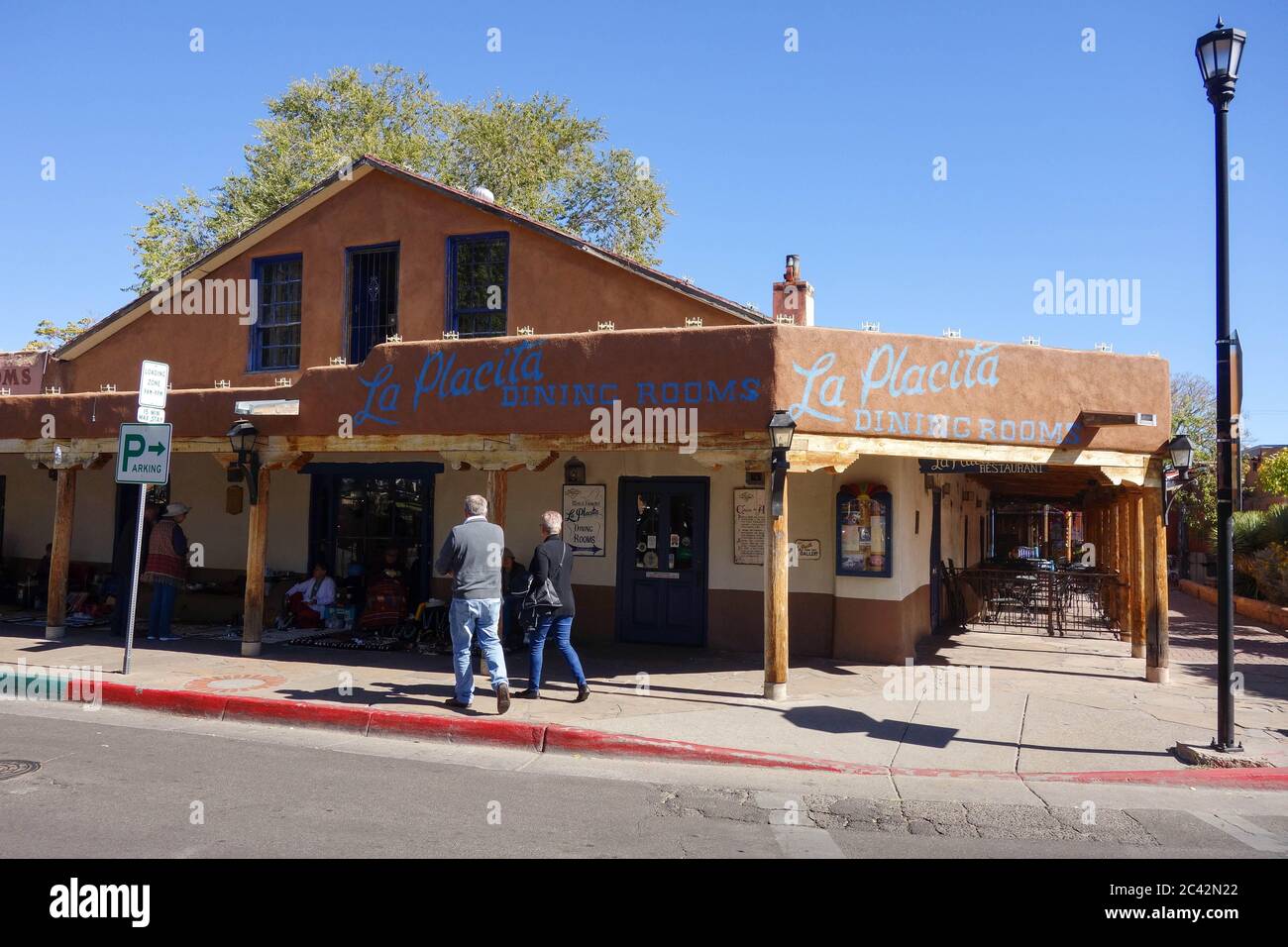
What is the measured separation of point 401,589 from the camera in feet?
43.5

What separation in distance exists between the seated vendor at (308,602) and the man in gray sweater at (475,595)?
18.8ft

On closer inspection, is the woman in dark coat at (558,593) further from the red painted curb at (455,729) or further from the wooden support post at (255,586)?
the wooden support post at (255,586)

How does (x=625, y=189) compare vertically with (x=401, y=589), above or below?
above

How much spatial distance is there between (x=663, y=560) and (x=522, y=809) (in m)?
6.65

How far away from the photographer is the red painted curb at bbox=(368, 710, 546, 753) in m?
7.95

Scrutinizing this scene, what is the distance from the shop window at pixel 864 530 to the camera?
11.2 metres

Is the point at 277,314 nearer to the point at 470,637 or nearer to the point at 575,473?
the point at 575,473

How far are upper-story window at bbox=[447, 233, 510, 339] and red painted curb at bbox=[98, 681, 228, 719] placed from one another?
6151mm

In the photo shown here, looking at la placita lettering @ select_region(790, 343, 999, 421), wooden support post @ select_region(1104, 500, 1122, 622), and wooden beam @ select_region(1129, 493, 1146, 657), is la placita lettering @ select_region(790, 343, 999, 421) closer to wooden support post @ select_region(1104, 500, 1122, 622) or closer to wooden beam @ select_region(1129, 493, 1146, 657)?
wooden beam @ select_region(1129, 493, 1146, 657)

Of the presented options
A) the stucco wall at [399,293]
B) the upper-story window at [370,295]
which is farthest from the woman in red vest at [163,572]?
the upper-story window at [370,295]

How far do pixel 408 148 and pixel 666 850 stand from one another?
28.3 metres

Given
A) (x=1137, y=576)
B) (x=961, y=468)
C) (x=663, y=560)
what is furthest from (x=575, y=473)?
(x=1137, y=576)
